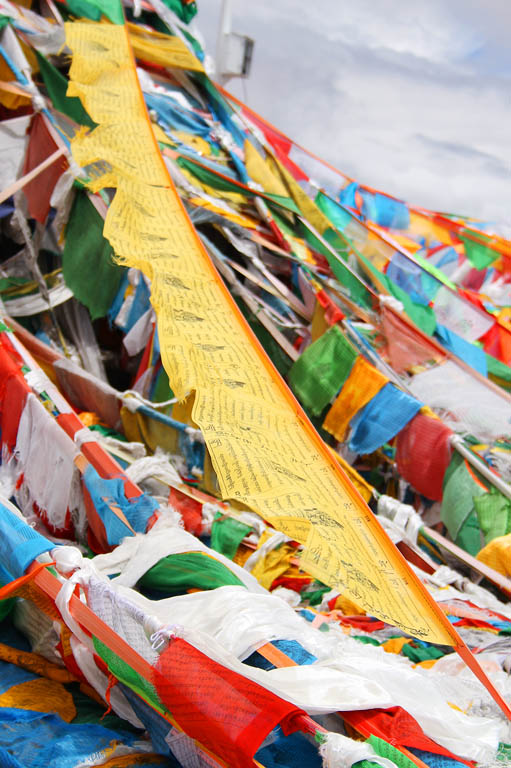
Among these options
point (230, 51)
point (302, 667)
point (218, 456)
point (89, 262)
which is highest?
point (230, 51)

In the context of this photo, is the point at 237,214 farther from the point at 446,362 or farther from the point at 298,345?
the point at 446,362

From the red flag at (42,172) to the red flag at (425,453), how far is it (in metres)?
2.50

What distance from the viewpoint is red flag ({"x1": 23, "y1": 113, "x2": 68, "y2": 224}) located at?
14.0ft

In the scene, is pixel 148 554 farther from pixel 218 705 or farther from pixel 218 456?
pixel 218 705

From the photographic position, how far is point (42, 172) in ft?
14.2

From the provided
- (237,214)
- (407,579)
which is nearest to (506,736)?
(407,579)

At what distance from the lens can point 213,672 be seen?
146 centimetres

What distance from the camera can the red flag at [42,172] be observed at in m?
4.28

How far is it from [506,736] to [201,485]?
1710mm

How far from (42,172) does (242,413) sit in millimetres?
2936

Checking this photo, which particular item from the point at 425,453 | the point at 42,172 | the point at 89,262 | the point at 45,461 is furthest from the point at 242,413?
the point at 42,172

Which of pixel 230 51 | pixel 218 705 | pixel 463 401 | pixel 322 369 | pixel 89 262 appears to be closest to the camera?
pixel 218 705

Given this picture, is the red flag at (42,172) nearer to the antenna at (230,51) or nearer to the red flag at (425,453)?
the red flag at (425,453)

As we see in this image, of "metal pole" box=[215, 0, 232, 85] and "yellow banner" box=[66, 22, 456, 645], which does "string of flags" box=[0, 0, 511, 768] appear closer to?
"yellow banner" box=[66, 22, 456, 645]
